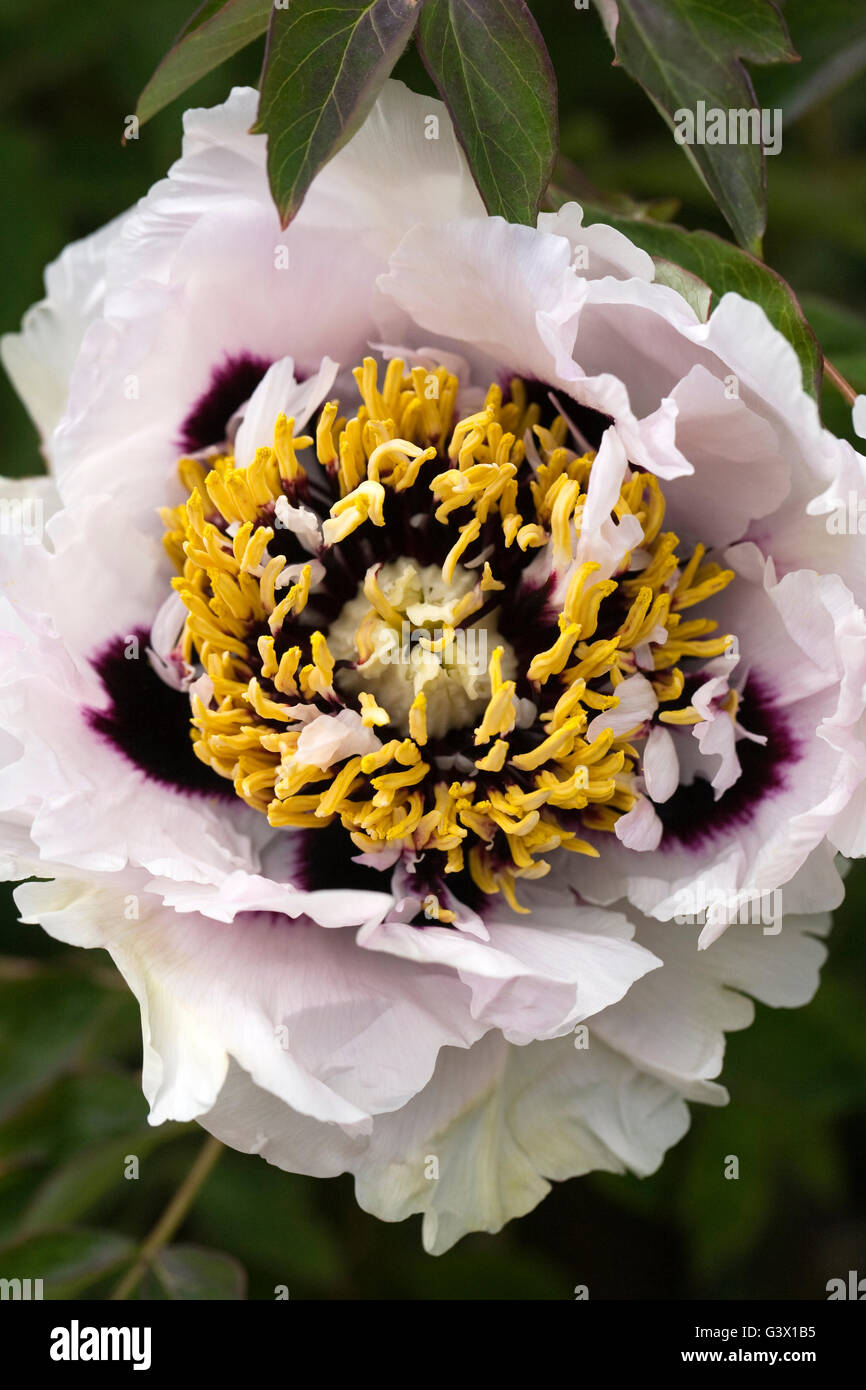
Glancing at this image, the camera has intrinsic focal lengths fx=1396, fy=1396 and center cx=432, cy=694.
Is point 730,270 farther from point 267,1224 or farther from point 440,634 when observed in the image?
point 267,1224

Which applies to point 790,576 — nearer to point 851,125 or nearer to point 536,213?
point 536,213

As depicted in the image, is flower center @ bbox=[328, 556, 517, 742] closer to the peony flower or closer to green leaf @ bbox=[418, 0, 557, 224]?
the peony flower

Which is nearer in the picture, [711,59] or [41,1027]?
[711,59]

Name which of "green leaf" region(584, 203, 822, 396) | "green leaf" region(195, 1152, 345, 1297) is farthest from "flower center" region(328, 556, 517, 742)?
"green leaf" region(195, 1152, 345, 1297)

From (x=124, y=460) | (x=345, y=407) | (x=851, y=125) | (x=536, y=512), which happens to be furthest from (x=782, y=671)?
(x=851, y=125)

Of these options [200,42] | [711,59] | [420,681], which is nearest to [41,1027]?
[420,681]

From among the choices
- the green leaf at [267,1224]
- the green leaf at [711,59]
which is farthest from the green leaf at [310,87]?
the green leaf at [267,1224]
